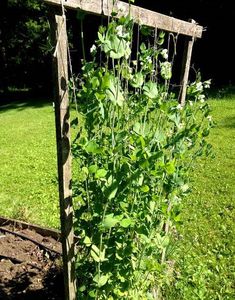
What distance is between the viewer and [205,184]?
15.5 feet

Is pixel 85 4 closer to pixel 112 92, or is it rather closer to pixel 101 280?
pixel 112 92

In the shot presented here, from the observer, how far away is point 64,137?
163cm

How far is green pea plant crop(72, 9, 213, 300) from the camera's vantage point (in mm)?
1581

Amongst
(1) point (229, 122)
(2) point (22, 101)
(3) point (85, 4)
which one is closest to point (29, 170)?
(1) point (229, 122)

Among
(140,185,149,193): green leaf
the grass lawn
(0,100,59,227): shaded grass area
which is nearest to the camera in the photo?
(140,185,149,193): green leaf

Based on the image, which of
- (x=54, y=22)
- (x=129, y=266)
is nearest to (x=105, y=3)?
(x=54, y=22)

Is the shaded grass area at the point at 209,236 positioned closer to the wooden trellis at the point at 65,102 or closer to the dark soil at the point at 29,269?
the dark soil at the point at 29,269

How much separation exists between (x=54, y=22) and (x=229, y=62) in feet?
38.9

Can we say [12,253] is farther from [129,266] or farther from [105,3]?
[105,3]

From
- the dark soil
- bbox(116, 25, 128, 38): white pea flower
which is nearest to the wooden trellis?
bbox(116, 25, 128, 38): white pea flower

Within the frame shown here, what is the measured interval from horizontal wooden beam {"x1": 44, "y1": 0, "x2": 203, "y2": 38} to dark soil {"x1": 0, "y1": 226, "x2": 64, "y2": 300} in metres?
1.89

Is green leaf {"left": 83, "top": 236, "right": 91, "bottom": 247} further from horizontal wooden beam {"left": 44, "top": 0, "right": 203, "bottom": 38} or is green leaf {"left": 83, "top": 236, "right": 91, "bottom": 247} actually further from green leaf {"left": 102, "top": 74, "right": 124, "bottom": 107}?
horizontal wooden beam {"left": 44, "top": 0, "right": 203, "bottom": 38}

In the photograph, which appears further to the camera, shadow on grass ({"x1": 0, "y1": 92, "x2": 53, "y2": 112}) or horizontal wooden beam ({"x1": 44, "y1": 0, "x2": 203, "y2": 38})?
shadow on grass ({"x1": 0, "y1": 92, "x2": 53, "y2": 112})

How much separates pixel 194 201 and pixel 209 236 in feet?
2.60
